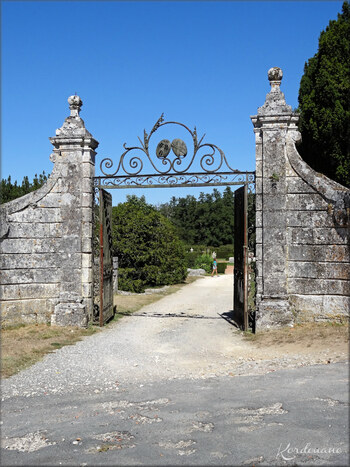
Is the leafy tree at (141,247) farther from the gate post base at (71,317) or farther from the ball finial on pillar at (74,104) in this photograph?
the ball finial on pillar at (74,104)

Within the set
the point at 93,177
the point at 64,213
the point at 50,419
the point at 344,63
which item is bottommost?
the point at 50,419

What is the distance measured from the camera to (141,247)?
659 inches

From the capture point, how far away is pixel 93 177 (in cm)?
888

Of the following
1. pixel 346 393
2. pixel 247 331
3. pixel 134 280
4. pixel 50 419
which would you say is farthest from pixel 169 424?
pixel 134 280

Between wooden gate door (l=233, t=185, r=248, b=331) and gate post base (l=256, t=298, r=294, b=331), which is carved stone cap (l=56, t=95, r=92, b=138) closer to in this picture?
wooden gate door (l=233, t=185, r=248, b=331)

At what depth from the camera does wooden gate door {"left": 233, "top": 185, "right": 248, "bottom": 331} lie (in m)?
8.20

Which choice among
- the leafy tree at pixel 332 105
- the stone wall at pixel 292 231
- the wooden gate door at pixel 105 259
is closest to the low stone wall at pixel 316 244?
the stone wall at pixel 292 231

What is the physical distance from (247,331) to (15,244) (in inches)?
182

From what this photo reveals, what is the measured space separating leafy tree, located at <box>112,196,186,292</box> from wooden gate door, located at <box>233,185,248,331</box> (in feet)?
24.7

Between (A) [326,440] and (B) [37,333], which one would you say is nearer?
(A) [326,440]

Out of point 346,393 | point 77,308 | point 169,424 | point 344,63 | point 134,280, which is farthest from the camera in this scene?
point 134,280

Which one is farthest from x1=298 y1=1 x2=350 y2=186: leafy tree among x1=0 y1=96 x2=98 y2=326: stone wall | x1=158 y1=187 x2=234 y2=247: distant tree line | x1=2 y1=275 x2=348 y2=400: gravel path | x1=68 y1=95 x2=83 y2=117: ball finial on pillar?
x1=158 y1=187 x2=234 y2=247: distant tree line

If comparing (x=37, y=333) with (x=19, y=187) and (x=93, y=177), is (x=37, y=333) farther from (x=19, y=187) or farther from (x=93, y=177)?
(x=19, y=187)

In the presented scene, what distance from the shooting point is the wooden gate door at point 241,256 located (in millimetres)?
8195
